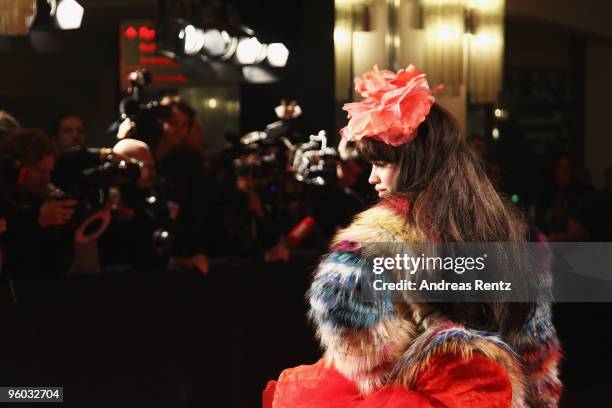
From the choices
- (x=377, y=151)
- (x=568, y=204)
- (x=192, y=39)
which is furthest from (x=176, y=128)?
(x=377, y=151)

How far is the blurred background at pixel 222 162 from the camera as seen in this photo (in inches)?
153

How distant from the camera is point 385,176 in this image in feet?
7.56

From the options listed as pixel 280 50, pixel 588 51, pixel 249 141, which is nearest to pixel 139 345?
pixel 249 141

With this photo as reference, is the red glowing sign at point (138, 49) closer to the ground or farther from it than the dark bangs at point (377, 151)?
farther from it

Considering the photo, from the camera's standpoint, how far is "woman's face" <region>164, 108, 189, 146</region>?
14.8 ft

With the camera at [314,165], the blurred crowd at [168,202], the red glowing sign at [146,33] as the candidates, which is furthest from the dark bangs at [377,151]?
the red glowing sign at [146,33]

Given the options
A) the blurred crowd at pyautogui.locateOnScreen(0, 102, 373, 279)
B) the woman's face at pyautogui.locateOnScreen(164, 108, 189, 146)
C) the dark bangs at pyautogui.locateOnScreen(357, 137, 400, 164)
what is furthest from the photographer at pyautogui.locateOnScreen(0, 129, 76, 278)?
the dark bangs at pyautogui.locateOnScreen(357, 137, 400, 164)

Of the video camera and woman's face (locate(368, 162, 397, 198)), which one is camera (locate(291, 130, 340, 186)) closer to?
the video camera

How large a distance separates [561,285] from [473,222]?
2769 millimetres

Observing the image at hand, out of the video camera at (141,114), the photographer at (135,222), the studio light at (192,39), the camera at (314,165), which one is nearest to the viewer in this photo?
the photographer at (135,222)

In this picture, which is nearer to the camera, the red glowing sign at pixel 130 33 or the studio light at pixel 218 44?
the red glowing sign at pixel 130 33

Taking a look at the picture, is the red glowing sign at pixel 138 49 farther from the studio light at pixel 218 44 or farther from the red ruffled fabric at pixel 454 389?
the red ruffled fabric at pixel 454 389

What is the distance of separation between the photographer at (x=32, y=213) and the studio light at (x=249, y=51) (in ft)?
7.87

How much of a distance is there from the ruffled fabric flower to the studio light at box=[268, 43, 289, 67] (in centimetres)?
384
